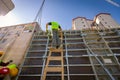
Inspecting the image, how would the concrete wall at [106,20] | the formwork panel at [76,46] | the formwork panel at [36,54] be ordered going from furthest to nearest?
the concrete wall at [106,20], the formwork panel at [76,46], the formwork panel at [36,54]

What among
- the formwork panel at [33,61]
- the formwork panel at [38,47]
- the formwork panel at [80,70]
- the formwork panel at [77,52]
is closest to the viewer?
the formwork panel at [80,70]

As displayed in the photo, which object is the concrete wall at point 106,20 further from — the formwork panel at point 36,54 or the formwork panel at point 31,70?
the formwork panel at point 31,70

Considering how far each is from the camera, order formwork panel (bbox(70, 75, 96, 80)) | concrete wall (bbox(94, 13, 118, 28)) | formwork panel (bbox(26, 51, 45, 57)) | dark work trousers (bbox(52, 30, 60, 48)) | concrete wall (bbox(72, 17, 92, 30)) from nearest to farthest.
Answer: dark work trousers (bbox(52, 30, 60, 48)) → formwork panel (bbox(70, 75, 96, 80)) → formwork panel (bbox(26, 51, 45, 57)) → concrete wall (bbox(94, 13, 118, 28)) → concrete wall (bbox(72, 17, 92, 30))

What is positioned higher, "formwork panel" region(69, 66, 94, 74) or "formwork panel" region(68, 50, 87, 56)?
"formwork panel" region(68, 50, 87, 56)

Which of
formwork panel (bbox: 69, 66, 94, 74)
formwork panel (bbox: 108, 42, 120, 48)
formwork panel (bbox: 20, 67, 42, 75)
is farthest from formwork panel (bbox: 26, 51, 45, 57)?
formwork panel (bbox: 108, 42, 120, 48)

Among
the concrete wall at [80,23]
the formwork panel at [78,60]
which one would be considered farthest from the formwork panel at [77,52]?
the concrete wall at [80,23]

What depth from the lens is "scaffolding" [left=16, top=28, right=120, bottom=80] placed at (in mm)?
5870

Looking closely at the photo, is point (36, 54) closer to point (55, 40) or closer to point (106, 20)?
point (55, 40)

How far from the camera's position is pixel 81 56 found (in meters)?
6.91

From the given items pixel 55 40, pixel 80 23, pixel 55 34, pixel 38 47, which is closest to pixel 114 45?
pixel 55 34

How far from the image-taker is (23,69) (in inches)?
250

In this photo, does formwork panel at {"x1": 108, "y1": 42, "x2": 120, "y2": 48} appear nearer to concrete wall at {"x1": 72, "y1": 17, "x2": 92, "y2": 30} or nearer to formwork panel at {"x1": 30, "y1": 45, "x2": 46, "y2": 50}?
formwork panel at {"x1": 30, "y1": 45, "x2": 46, "y2": 50}

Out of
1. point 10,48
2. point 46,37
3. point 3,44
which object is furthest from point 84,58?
point 3,44

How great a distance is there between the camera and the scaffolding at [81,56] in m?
5.87
